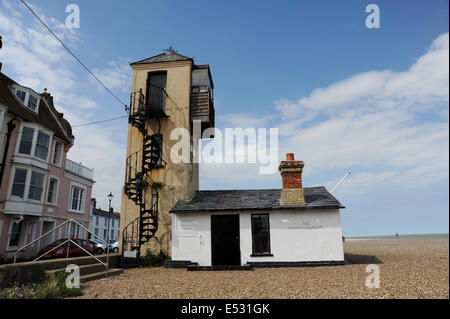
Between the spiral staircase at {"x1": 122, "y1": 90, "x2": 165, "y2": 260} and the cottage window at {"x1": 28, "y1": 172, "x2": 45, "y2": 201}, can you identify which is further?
the cottage window at {"x1": 28, "y1": 172, "x2": 45, "y2": 201}

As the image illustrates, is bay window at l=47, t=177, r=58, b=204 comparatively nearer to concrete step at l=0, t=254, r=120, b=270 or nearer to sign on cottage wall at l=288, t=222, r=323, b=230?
concrete step at l=0, t=254, r=120, b=270

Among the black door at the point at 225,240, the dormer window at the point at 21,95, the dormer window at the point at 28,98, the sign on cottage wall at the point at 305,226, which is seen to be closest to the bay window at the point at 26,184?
the dormer window at the point at 28,98

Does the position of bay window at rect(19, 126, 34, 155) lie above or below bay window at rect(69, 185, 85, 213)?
above

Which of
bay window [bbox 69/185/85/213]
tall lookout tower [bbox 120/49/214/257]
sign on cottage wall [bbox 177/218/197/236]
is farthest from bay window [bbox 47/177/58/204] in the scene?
sign on cottage wall [bbox 177/218/197/236]

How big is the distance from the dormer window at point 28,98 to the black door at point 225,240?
48.9ft

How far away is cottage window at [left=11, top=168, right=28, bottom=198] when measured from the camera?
623 inches

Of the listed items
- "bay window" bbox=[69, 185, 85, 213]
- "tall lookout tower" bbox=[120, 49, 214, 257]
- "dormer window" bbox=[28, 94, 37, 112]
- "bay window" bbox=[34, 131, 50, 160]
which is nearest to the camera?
"tall lookout tower" bbox=[120, 49, 214, 257]

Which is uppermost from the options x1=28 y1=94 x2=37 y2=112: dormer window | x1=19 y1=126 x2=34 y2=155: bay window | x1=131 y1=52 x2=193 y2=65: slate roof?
x1=131 y1=52 x2=193 y2=65: slate roof

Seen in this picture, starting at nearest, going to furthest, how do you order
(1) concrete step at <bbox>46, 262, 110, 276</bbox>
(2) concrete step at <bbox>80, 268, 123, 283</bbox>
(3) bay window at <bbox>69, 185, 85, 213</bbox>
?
1. (1) concrete step at <bbox>46, 262, 110, 276</bbox>
2. (2) concrete step at <bbox>80, 268, 123, 283</bbox>
3. (3) bay window at <bbox>69, 185, 85, 213</bbox>

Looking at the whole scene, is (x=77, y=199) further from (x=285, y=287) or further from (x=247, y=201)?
(x=285, y=287)

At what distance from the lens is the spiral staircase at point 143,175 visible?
12.8 meters

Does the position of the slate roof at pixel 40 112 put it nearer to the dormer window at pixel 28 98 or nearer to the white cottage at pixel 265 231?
the dormer window at pixel 28 98

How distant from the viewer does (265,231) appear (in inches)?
468
